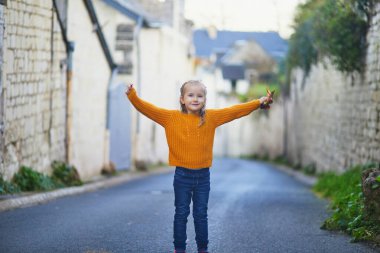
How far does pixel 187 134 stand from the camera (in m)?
6.03

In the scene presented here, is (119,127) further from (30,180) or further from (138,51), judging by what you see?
(30,180)

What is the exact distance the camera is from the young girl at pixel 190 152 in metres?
5.95

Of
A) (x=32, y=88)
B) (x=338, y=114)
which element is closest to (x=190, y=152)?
(x=32, y=88)

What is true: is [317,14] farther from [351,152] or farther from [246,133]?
[246,133]

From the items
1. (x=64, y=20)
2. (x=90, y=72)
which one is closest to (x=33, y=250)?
(x=64, y=20)

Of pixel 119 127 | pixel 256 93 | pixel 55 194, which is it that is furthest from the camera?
pixel 256 93

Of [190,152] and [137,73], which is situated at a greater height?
[137,73]

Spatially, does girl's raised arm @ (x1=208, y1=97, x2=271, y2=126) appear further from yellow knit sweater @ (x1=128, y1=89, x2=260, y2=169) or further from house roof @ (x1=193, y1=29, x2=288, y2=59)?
house roof @ (x1=193, y1=29, x2=288, y2=59)

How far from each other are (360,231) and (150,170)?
17.0 metres

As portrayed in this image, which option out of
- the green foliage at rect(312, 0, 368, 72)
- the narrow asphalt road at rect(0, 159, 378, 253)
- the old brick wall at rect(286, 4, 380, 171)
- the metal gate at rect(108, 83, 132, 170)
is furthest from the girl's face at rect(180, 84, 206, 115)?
the metal gate at rect(108, 83, 132, 170)

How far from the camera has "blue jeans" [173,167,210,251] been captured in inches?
234

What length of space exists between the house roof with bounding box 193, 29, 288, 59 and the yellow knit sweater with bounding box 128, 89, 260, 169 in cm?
6224

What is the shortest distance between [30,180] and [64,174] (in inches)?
85.5

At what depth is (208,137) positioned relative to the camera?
6.09 metres
